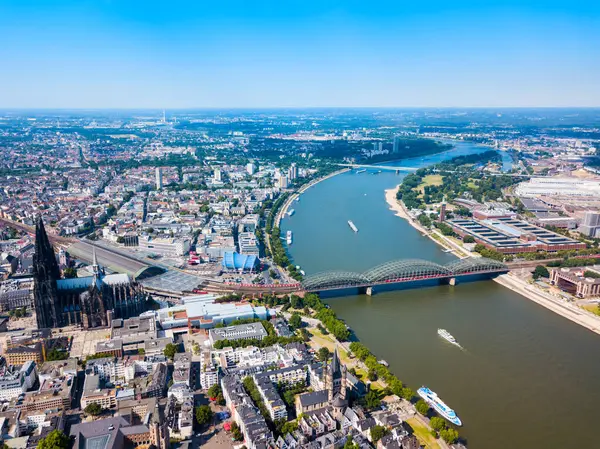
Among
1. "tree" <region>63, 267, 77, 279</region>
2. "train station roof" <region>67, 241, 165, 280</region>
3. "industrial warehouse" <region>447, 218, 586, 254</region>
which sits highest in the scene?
"industrial warehouse" <region>447, 218, 586, 254</region>

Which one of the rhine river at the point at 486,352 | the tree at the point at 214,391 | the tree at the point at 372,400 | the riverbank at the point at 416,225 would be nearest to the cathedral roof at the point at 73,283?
the tree at the point at 214,391

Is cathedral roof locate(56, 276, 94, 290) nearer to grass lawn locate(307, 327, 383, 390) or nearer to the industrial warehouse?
grass lawn locate(307, 327, 383, 390)

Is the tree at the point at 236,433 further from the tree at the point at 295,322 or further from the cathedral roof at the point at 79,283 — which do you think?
the cathedral roof at the point at 79,283

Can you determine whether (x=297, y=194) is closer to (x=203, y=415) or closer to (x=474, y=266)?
(x=474, y=266)

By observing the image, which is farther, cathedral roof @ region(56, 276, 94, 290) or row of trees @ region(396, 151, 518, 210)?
row of trees @ region(396, 151, 518, 210)

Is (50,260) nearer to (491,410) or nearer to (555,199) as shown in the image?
(491,410)

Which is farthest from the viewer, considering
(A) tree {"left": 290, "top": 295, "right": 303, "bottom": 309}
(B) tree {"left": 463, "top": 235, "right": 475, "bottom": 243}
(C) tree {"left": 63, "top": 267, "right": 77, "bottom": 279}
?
(B) tree {"left": 463, "top": 235, "right": 475, "bottom": 243}

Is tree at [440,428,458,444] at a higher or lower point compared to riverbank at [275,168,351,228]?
lower

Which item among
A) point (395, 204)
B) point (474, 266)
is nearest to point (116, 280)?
point (474, 266)

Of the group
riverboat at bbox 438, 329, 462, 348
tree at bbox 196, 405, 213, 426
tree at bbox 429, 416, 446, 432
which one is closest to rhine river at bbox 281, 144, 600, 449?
riverboat at bbox 438, 329, 462, 348
